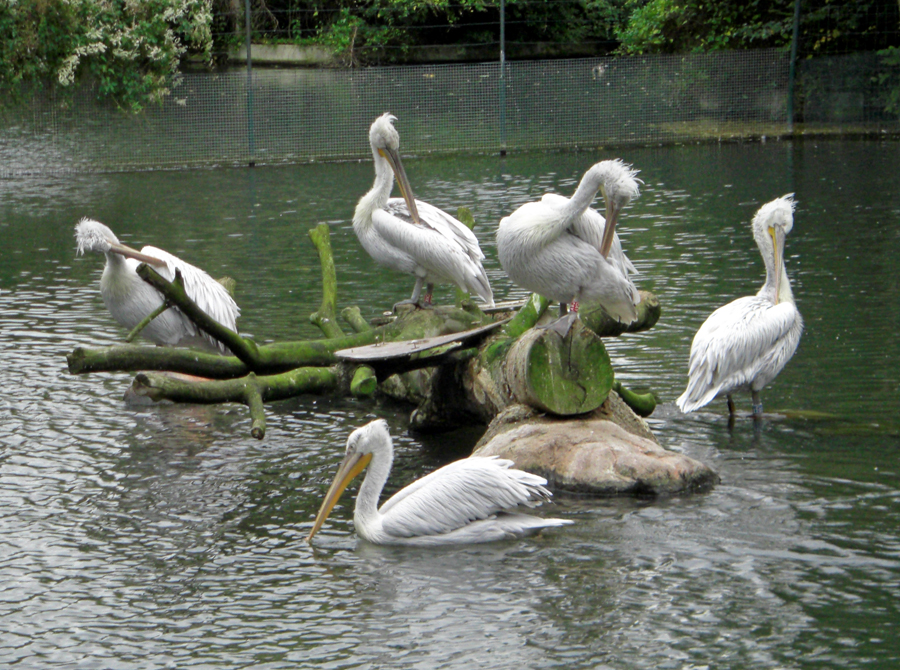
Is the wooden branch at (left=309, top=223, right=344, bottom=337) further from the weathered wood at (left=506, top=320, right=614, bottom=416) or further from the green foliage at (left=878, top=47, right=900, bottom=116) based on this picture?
the green foliage at (left=878, top=47, right=900, bottom=116)

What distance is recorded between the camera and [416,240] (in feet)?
25.0

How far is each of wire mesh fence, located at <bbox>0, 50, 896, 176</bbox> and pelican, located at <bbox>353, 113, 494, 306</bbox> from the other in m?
12.5

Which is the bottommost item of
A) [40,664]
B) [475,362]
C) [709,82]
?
[40,664]

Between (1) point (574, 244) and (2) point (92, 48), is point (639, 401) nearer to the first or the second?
(1) point (574, 244)

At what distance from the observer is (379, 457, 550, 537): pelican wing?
5.05 metres

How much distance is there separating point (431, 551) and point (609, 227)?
194cm

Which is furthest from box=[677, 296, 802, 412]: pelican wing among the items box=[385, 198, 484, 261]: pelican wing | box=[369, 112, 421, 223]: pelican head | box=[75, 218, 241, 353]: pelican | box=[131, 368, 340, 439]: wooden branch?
box=[75, 218, 241, 353]: pelican

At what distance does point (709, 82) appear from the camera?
21.3 meters

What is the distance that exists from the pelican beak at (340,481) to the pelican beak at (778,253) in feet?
10.3

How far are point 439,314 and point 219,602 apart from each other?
302cm

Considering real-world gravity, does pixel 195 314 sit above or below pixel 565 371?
above

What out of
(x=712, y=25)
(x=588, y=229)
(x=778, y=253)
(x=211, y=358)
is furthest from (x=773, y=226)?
(x=712, y=25)

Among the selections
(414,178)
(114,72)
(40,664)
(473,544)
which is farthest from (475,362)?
(114,72)

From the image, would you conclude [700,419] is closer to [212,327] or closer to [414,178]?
[212,327]
